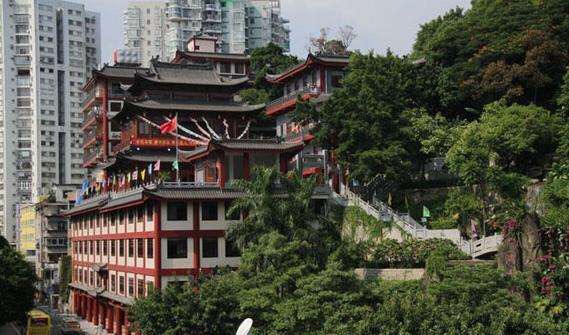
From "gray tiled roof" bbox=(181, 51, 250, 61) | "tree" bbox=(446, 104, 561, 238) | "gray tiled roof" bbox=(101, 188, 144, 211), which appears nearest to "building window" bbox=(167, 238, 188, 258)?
"gray tiled roof" bbox=(101, 188, 144, 211)

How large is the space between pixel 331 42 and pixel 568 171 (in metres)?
63.7

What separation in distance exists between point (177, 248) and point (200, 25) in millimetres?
113068

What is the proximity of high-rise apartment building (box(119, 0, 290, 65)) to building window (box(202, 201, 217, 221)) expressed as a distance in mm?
100670

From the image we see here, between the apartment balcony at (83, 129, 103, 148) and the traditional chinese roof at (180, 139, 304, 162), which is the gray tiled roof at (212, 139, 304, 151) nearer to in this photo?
the traditional chinese roof at (180, 139, 304, 162)

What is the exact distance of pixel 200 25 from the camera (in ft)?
507

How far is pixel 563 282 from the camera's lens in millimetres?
31547

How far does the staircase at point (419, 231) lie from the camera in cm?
4034

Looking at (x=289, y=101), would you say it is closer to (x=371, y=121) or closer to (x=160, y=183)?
(x=371, y=121)

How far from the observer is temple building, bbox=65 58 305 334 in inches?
1829

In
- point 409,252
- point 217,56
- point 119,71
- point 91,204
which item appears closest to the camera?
point 409,252

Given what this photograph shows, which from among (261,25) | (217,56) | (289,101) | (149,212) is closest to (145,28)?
(261,25)

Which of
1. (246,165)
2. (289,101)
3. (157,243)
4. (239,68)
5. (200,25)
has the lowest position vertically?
(157,243)

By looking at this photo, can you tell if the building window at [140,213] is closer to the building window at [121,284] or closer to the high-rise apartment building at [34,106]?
the building window at [121,284]

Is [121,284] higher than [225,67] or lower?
lower
